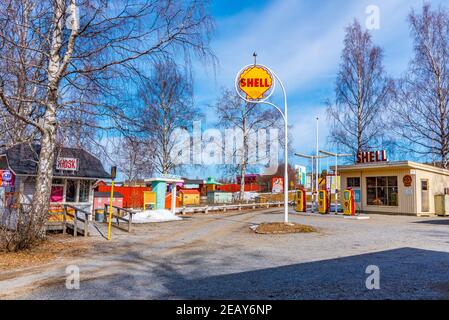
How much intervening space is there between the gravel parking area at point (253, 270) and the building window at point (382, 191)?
11.1m

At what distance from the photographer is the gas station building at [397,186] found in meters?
21.5

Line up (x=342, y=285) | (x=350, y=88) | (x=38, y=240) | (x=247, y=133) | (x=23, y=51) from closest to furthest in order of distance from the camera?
(x=342, y=285) < (x=23, y=51) < (x=38, y=240) < (x=350, y=88) < (x=247, y=133)

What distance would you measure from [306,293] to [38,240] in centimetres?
810

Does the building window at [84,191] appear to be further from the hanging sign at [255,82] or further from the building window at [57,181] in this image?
the hanging sign at [255,82]

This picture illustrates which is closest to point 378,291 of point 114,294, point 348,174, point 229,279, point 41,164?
point 229,279

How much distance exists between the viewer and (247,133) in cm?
3397

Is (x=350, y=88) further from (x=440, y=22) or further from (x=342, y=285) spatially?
(x=342, y=285)

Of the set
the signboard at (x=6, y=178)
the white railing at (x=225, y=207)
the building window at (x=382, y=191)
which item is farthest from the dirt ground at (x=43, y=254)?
the building window at (x=382, y=191)

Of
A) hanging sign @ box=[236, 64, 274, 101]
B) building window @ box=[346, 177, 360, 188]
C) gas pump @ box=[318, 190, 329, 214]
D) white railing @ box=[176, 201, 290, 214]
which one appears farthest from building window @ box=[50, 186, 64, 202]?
building window @ box=[346, 177, 360, 188]

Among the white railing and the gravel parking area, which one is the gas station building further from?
the gravel parking area

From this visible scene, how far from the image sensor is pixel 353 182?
24.9 meters

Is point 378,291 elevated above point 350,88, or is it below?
below

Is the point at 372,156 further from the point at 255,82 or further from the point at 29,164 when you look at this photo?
the point at 29,164

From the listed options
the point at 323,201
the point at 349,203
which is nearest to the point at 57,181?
the point at 323,201
